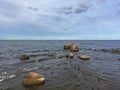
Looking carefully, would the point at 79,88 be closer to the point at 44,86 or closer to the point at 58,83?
the point at 58,83

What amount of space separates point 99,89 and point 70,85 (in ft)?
7.25

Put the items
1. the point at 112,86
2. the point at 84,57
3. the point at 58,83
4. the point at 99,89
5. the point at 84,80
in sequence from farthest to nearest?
the point at 84,57 < the point at 84,80 < the point at 58,83 < the point at 112,86 < the point at 99,89

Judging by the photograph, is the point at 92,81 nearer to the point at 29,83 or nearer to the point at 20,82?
the point at 29,83

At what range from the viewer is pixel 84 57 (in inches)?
928

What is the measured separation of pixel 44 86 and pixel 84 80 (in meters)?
3.65

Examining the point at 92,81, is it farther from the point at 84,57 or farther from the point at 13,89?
the point at 84,57

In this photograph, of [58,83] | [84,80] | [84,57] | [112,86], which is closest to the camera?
[112,86]

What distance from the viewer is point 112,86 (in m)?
10.3

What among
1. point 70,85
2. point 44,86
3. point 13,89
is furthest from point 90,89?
point 13,89

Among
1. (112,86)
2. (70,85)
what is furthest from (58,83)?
(112,86)

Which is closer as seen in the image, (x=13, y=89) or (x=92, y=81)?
(x=13, y=89)

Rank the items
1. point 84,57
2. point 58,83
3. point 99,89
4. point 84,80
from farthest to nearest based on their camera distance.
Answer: point 84,57
point 84,80
point 58,83
point 99,89

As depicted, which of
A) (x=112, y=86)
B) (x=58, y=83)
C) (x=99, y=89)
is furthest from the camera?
(x=58, y=83)

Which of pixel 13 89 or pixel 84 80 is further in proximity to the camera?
pixel 84 80
